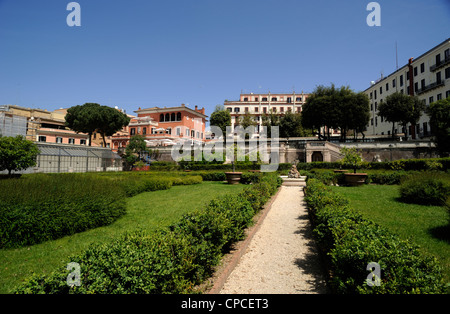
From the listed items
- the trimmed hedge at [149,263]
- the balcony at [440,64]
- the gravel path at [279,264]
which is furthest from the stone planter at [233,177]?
the balcony at [440,64]

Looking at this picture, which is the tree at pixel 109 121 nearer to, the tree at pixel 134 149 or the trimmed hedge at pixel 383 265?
the tree at pixel 134 149

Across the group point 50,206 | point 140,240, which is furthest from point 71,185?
point 140,240

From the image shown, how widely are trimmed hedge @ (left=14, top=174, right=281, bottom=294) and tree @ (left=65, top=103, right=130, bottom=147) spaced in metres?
49.1

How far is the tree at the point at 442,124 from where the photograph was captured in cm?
2717

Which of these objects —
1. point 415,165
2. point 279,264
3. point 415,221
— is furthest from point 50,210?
point 415,165

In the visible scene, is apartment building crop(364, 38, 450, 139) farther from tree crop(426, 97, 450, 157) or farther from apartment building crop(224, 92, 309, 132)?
apartment building crop(224, 92, 309, 132)

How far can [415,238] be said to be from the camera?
235 inches

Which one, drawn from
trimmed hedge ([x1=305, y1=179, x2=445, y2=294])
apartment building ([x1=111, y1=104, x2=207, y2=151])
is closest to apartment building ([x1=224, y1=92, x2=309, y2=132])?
apartment building ([x1=111, y1=104, x2=207, y2=151])

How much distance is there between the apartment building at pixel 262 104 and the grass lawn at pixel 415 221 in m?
67.3

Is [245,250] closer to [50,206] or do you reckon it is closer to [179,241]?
[179,241]

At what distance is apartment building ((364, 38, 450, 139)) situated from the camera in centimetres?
3778

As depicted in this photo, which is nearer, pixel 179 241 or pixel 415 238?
pixel 179 241

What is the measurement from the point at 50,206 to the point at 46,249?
141 centimetres
